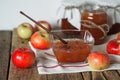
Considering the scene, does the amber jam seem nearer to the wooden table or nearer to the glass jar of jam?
the wooden table

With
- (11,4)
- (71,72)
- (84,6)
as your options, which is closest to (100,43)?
(84,6)

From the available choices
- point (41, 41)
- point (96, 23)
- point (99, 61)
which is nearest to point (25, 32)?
point (41, 41)

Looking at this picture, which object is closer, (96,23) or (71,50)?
(71,50)

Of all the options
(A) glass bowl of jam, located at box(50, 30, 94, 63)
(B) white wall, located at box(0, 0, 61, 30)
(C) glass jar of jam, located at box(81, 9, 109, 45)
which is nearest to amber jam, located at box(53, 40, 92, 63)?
(A) glass bowl of jam, located at box(50, 30, 94, 63)

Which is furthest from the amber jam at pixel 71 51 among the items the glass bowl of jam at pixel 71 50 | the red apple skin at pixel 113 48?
the red apple skin at pixel 113 48

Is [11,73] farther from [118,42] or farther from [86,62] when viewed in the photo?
[118,42]

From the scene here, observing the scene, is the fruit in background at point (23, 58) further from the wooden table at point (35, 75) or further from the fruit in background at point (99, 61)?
the fruit in background at point (99, 61)

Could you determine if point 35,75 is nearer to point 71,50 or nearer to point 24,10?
point 71,50
